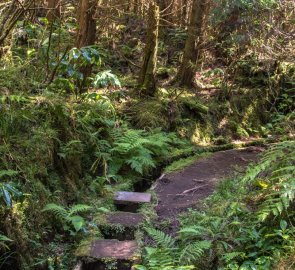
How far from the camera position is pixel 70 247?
5.23 metres

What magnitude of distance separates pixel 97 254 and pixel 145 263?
564 millimetres

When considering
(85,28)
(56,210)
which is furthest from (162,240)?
(85,28)

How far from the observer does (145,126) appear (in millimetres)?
9367

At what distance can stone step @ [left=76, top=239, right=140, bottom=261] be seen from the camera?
4.72 meters

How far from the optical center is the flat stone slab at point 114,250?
4.73 metres

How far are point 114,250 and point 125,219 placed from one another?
88cm

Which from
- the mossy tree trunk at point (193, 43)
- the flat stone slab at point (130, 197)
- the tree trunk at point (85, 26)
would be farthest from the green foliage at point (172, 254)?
the mossy tree trunk at point (193, 43)

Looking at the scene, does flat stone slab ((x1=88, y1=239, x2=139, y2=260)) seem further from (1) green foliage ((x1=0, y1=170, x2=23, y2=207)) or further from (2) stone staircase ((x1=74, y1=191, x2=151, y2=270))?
(1) green foliage ((x1=0, y1=170, x2=23, y2=207))

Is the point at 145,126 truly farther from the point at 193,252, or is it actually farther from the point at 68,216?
the point at 193,252

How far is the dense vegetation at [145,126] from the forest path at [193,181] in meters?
0.28

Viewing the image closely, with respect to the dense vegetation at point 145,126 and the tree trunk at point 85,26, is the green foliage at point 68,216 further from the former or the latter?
the tree trunk at point 85,26

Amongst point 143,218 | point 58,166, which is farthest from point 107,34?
point 143,218

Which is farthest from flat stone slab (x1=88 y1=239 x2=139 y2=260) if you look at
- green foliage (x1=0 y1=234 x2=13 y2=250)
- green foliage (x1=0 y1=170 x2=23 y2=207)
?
green foliage (x1=0 y1=170 x2=23 y2=207)

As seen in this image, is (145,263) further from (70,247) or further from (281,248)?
(281,248)
